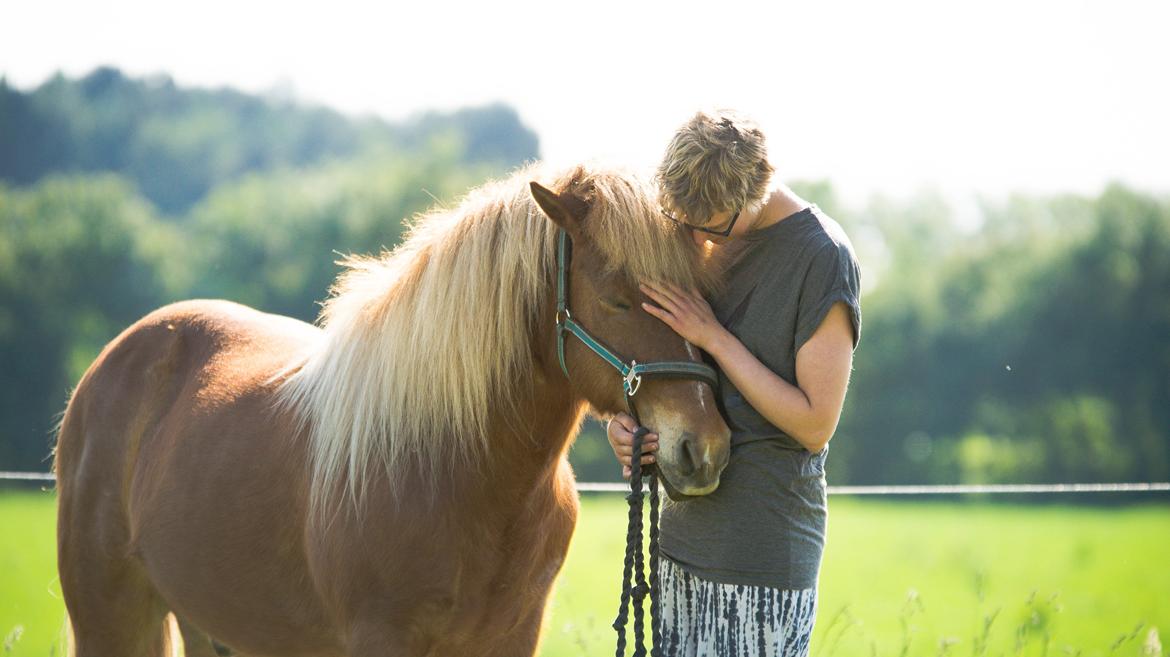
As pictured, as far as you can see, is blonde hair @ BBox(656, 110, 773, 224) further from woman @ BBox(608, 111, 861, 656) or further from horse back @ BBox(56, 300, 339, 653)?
horse back @ BBox(56, 300, 339, 653)

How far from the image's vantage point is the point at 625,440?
8.33 feet

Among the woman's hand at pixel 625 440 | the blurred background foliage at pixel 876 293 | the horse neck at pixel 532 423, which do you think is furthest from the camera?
the blurred background foliage at pixel 876 293

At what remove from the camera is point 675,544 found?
258 centimetres

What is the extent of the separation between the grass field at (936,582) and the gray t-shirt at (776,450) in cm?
96

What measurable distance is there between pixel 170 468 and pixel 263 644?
0.72 metres

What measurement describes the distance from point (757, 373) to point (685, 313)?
23 centimetres

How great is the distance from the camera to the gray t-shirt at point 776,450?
2.37 meters

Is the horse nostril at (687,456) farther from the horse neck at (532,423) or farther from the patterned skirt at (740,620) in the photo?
the horse neck at (532,423)

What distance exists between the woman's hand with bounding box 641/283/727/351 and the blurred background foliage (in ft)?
91.2

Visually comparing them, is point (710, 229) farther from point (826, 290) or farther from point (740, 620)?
point (740, 620)

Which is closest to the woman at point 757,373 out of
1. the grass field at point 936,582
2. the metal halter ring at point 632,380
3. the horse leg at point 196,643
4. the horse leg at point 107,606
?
the metal halter ring at point 632,380

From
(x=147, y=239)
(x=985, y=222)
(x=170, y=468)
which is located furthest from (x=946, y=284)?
(x=170, y=468)

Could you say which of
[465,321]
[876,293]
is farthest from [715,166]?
[876,293]

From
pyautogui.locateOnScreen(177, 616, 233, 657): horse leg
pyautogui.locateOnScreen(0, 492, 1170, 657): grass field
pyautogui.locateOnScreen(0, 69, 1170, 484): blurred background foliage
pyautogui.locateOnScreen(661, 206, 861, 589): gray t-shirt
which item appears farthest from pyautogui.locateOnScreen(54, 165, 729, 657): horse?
pyautogui.locateOnScreen(0, 69, 1170, 484): blurred background foliage
